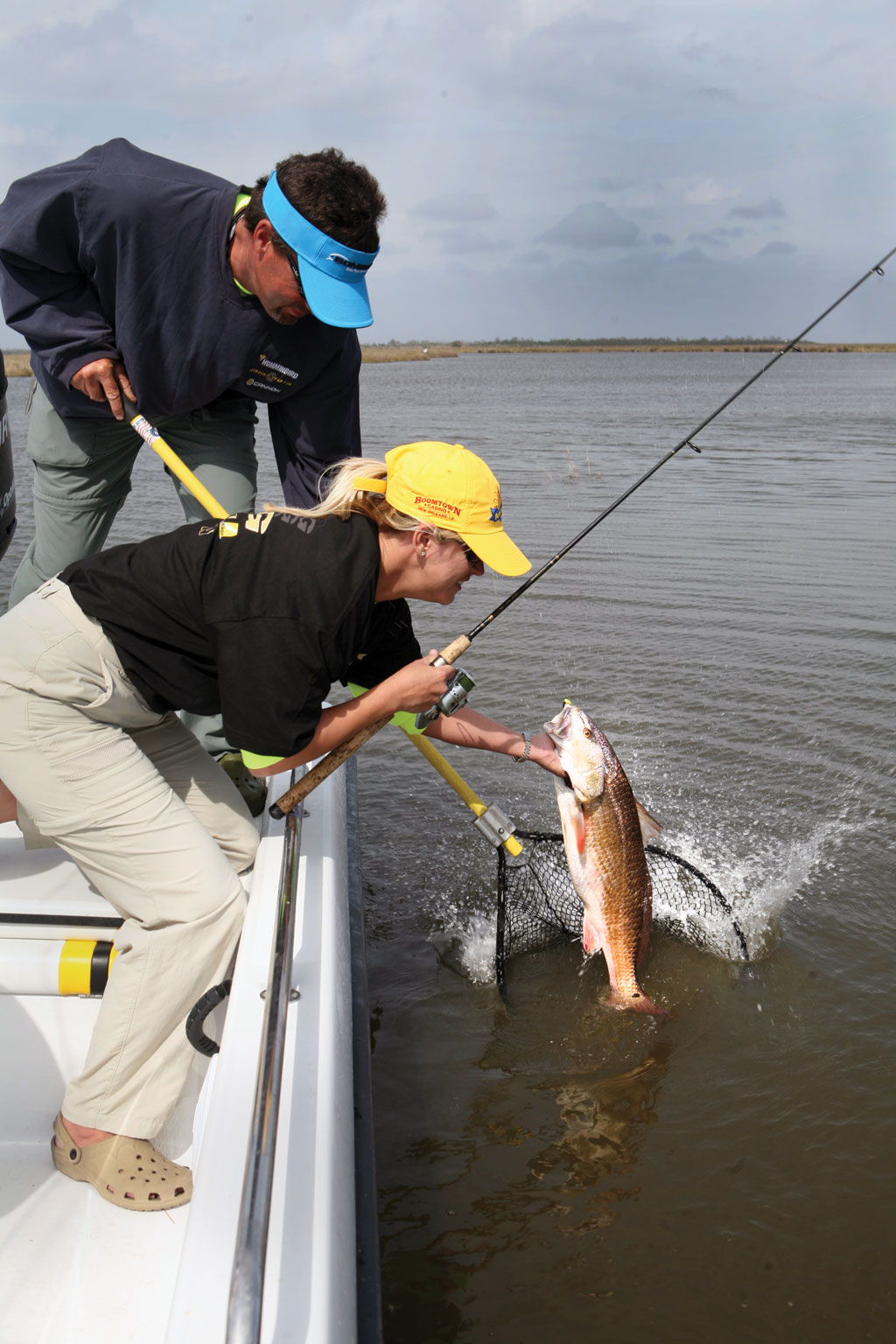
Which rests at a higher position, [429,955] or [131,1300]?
[131,1300]

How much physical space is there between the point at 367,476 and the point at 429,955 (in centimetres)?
227

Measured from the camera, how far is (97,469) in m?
3.94

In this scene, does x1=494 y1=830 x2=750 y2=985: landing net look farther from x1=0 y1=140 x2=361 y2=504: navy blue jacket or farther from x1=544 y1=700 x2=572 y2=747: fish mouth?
x1=0 y1=140 x2=361 y2=504: navy blue jacket

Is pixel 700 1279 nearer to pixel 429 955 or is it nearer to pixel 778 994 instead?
pixel 778 994

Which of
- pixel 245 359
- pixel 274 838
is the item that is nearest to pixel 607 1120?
pixel 274 838

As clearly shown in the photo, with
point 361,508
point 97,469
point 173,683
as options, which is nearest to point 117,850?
point 173,683

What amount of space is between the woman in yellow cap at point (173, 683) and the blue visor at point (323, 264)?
70 centimetres

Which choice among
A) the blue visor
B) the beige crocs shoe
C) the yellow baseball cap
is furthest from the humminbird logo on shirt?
the beige crocs shoe

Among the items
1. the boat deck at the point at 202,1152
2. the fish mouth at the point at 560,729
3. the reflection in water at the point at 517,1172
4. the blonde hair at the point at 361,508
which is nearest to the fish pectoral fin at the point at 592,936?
the reflection in water at the point at 517,1172

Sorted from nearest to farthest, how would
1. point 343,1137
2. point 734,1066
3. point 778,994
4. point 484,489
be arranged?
point 343,1137
point 484,489
point 734,1066
point 778,994

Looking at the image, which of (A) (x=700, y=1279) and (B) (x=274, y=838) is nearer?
(A) (x=700, y=1279)

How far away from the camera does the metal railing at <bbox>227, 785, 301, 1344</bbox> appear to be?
4.67 ft

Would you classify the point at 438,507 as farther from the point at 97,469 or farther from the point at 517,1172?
the point at 517,1172

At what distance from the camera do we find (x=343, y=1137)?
2.12m
